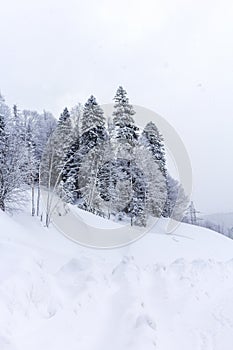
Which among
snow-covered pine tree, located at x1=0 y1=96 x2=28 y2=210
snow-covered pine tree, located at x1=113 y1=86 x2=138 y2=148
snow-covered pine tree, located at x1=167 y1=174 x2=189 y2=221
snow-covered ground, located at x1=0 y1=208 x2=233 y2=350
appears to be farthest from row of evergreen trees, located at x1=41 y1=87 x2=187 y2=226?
snow-covered ground, located at x1=0 y1=208 x2=233 y2=350

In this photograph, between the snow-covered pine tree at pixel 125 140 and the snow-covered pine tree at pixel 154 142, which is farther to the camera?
the snow-covered pine tree at pixel 154 142

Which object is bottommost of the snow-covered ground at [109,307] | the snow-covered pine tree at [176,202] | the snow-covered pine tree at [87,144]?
the snow-covered ground at [109,307]

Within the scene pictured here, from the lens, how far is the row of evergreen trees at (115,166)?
78.4ft

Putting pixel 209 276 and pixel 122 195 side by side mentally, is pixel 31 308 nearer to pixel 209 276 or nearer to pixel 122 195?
pixel 209 276

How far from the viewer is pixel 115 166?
2497 cm

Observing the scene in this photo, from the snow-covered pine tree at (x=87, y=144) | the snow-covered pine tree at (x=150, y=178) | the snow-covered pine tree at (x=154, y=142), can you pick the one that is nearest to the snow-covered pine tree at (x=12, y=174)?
the snow-covered pine tree at (x=87, y=144)

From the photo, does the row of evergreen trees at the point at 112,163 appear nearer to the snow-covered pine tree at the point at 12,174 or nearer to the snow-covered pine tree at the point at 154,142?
the snow-covered pine tree at the point at 154,142

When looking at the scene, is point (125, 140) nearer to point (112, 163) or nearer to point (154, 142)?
point (112, 163)

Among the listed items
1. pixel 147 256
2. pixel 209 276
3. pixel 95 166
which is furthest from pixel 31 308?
pixel 95 166

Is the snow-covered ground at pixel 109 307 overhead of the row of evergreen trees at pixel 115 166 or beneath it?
beneath

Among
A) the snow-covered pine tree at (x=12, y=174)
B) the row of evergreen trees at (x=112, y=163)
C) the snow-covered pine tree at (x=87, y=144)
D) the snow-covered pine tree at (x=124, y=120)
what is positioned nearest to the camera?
the snow-covered pine tree at (x=12, y=174)

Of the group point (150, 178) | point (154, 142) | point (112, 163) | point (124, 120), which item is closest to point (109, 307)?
point (150, 178)

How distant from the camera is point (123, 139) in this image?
82.4ft

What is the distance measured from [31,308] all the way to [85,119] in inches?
885
